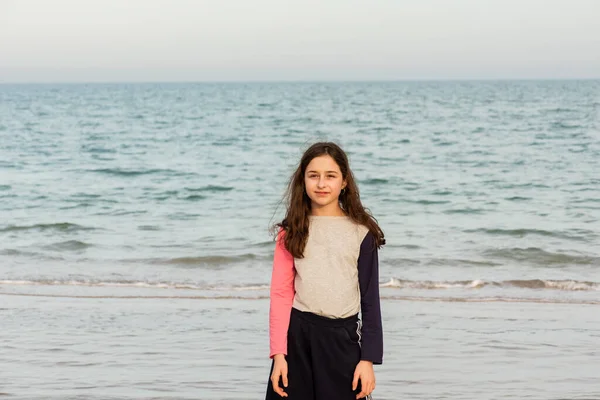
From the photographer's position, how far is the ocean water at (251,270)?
5383 millimetres

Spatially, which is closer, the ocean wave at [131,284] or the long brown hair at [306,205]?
the long brown hair at [306,205]

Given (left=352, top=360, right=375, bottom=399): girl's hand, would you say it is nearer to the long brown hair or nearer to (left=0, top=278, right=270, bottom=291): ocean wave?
the long brown hair

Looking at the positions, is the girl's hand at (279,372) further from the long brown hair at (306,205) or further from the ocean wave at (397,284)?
the ocean wave at (397,284)

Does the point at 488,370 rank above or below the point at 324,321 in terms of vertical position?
below

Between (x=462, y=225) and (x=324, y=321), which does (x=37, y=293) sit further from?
(x=462, y=225)

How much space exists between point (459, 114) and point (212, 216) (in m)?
33.5

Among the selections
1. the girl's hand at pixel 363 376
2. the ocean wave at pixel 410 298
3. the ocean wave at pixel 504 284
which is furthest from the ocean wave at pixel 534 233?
the girl's hand at pixel 363 376

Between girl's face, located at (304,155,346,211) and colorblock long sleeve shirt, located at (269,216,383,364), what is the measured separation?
0.30 ft

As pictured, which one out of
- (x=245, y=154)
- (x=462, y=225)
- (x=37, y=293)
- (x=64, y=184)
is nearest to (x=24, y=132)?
(x=245, y=154)

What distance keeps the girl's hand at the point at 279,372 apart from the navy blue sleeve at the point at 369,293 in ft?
0.93

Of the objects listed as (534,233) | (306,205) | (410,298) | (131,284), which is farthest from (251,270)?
(306,205)

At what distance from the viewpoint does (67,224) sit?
44.3 ft

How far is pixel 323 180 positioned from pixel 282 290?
1.38ft

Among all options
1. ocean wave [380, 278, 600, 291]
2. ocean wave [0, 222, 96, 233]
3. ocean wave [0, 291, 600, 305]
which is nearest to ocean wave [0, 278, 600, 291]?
ocean wave [380, 278, 600, 291]
